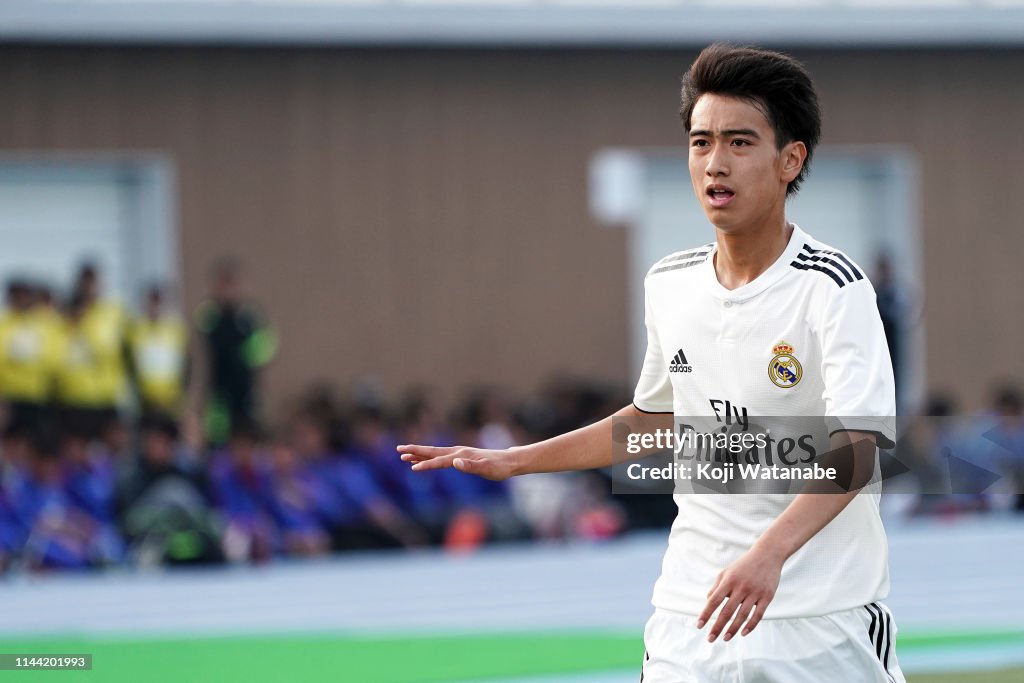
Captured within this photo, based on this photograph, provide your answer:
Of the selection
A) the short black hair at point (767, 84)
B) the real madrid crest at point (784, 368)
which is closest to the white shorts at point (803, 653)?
the real madrid crest at point (784, 368)

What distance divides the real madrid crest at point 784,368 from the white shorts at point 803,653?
1.46ft

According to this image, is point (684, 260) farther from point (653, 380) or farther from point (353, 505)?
point (353, 505)

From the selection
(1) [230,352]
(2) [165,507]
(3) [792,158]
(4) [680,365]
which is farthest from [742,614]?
(1) [230,352]

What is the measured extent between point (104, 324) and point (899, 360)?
725 centimetres

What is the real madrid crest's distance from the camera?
3.19 metres

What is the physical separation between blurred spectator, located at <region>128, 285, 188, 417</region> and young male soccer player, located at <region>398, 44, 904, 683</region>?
361 inches

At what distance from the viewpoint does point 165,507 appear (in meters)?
11.0

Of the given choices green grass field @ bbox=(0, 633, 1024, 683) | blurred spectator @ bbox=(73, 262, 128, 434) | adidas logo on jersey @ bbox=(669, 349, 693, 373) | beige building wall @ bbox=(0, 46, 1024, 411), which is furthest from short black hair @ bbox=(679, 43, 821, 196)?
beige building wall @ bbox=(0, 46, 1024, 411)

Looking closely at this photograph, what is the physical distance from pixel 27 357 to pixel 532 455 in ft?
29.1

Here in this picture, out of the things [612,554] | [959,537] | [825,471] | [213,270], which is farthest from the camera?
[213,270]

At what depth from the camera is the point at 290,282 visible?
50.6 feet

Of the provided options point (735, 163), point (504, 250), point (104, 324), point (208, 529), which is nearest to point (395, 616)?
point (208, 529)

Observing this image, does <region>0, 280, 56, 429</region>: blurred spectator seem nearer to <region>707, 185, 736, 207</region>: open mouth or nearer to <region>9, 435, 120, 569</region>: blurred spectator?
<region>9, 435, 120, 569</region>: blurred spectator

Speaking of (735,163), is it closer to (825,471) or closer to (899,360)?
(825,471)
